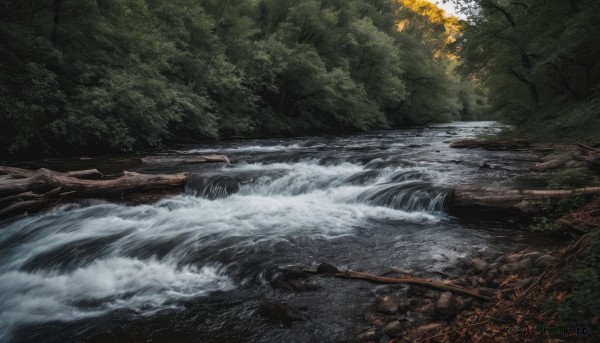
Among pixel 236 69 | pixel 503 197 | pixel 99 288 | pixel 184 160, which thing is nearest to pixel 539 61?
pixel 503 197

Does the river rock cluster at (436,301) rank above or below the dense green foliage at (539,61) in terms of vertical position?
below

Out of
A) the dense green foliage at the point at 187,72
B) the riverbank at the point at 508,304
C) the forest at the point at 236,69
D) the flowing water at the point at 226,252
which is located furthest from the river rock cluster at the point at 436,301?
the dense green foliage at the point at 187,72

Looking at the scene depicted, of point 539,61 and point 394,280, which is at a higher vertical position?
point 539,61

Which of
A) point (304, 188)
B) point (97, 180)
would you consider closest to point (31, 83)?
point (97, 180)

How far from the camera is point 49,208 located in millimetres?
7090

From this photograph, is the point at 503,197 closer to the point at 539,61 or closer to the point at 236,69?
the point at 539,61

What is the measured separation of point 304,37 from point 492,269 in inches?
1054

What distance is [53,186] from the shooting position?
728 centimetres

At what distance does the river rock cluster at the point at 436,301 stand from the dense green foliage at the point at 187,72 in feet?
39.1

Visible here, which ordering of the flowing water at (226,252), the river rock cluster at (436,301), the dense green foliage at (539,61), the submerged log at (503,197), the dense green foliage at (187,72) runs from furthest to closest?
the dense green foliage at (539,61) < the dense green foliage at (187,72) < the submerged log at (503,197) < the flowing water at (226,252) < the river rock cluster at (436,301)

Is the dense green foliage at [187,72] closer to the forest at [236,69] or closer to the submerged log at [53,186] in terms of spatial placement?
the forest at [236,69]

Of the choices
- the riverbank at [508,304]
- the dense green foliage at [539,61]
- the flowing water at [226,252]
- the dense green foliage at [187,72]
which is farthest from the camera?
the dense green foliage at [539,61]

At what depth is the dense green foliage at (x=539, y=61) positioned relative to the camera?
11.8 meters

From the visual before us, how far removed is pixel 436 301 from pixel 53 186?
7.62 m
